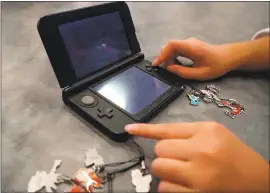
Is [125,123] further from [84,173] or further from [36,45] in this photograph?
[36,45]

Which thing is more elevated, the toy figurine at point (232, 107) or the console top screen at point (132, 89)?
the console top screen at point (132, 89)

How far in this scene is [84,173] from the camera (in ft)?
1.07

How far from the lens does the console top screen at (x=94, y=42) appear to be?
406 millimetres

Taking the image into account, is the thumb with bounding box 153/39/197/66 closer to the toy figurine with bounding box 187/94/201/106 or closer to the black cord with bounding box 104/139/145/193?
the toy figurine with bounding box 187/94/201/106

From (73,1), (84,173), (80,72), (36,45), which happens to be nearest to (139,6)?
(73,1)

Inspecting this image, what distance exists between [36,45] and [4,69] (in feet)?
0.32

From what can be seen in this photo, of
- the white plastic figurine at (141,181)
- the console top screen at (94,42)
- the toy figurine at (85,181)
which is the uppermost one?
the console top screen at (94,42)

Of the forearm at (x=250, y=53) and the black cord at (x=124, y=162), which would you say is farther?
the forearm at (x=250, y=53)

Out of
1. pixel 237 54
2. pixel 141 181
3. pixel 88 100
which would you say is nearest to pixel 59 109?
pixel 88 100

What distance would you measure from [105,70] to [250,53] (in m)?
0.25

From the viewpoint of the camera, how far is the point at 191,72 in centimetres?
48

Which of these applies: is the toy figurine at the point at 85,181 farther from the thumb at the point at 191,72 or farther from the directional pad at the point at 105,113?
the thumb at the point at 191,72

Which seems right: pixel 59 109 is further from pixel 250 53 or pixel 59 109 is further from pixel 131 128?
pixel 250 53

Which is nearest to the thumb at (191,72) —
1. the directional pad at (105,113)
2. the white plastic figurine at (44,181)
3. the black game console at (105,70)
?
the black game console at (105,70)
